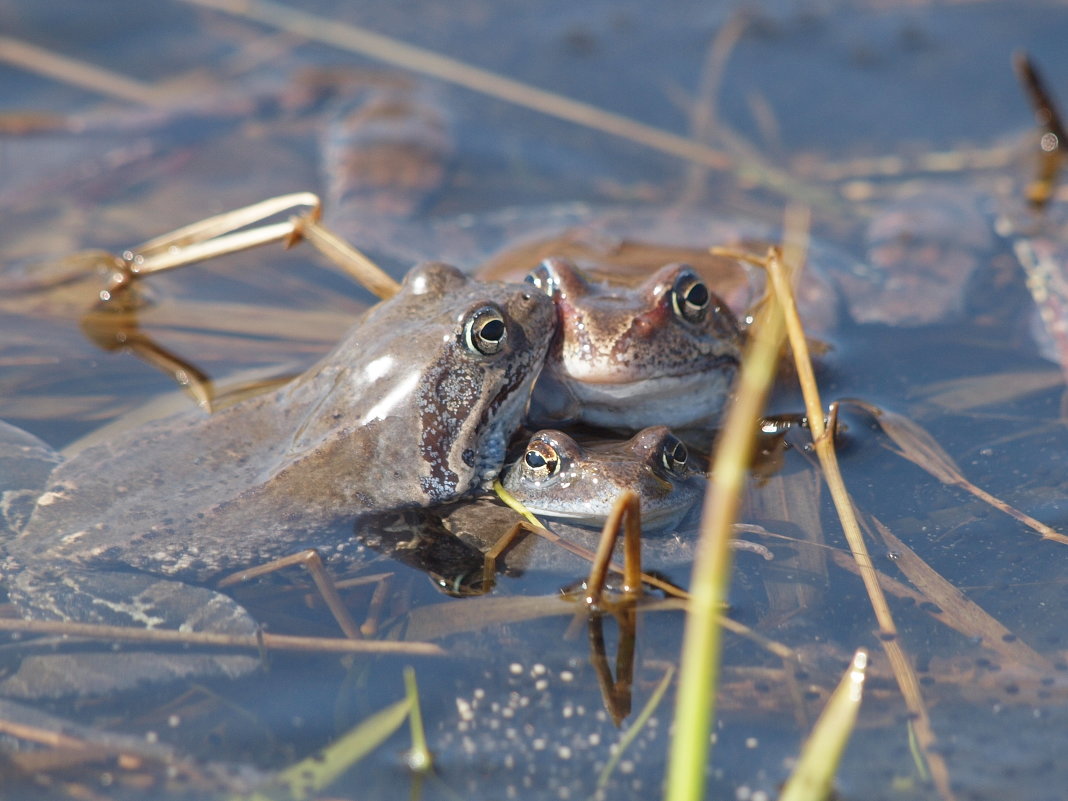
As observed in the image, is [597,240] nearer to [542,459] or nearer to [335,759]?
[542,459]

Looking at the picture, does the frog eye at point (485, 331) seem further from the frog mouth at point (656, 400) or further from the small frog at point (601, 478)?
the frog mouth at point (656, 400)

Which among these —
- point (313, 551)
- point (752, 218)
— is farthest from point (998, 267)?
point (313, 551)

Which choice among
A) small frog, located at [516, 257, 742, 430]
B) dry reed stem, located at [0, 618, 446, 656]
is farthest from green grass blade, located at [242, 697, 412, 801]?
small frog, located at [516, 257, 742, 430]

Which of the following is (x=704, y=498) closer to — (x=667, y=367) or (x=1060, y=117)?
(x=667, y=367)

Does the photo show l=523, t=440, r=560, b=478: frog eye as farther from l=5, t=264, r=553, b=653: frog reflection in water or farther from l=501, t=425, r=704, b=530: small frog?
l=5, t=264, r=553, b=653: frog reflection in water

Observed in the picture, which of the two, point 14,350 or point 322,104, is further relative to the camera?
point 322,104

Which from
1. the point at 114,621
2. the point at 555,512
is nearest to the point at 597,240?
the point at 555,512
